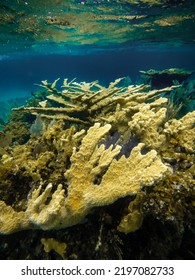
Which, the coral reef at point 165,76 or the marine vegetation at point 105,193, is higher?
the marine vegetation at point 105,193

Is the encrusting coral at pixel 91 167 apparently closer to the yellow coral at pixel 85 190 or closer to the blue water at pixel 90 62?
the yellow coral at pixel 85 190

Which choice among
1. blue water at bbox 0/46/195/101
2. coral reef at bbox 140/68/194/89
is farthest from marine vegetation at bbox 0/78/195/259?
blue water at bbox 0/46/195/101

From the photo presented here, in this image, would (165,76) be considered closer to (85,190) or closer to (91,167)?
(91,167)

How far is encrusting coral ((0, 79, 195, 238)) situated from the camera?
2.34 meters

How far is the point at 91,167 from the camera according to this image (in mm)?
2506

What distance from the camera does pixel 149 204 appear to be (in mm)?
2488

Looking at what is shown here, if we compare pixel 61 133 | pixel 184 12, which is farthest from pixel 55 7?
pixel 61 133

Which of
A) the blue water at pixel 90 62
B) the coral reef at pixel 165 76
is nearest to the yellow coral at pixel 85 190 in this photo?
the coral reef at pixel 165 76

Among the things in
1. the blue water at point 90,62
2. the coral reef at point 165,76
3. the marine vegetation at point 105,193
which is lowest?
the blue water at point 90,62

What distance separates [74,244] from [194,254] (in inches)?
51.7

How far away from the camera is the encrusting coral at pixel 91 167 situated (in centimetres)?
234

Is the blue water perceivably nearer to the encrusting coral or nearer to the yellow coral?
the encrusting coral

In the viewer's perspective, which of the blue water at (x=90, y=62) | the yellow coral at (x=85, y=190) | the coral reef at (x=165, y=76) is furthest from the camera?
the blue water at (x=90, y=62)
